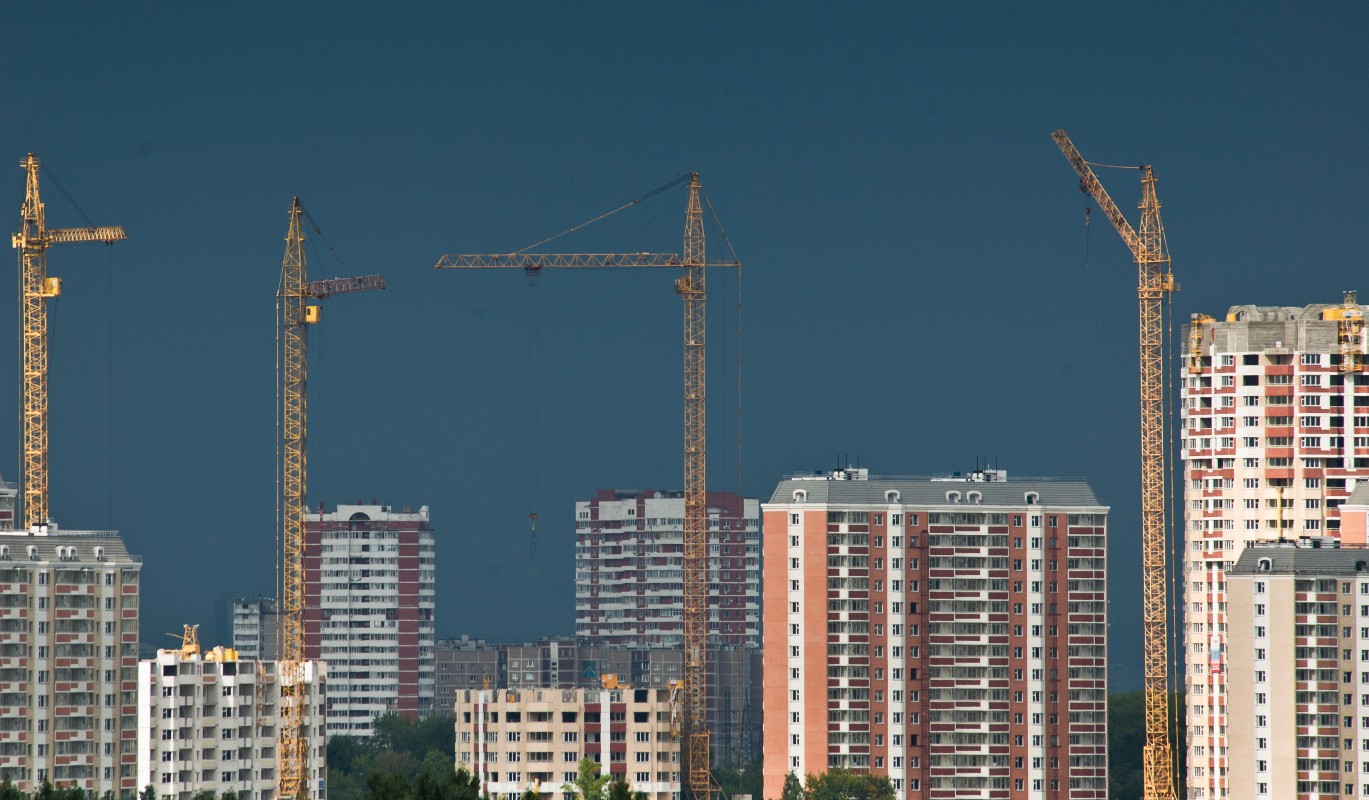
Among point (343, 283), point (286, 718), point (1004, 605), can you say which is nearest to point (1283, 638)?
point (1004, 605)

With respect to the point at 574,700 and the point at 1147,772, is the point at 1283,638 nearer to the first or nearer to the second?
the point at 1147,772

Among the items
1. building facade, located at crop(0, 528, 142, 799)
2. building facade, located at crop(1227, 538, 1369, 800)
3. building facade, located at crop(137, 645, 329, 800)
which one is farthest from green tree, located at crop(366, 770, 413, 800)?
building facade, located at crop(0, 528, 142, 799)

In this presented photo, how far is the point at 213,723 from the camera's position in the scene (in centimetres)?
13162

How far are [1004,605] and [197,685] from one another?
130ft

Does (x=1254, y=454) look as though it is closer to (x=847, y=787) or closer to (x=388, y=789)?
(x=847, y=787)

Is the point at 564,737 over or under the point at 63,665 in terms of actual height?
under

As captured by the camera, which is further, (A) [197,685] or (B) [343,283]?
(B) [343,283]

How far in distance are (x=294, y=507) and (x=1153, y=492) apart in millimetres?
45479

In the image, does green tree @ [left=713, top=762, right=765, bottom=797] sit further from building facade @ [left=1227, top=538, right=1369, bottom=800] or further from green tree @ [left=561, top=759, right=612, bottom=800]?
green tree @ [left=561, top=759, right=612, bottom=800]

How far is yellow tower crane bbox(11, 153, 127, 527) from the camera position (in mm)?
156375

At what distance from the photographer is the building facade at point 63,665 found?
12825 cm

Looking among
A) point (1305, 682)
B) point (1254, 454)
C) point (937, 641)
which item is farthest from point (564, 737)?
point (1305, 682)

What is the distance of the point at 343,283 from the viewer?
158125mm

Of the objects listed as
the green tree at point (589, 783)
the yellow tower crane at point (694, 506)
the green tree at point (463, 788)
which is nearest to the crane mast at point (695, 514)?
the yellow tower crane at point (694, 506)
